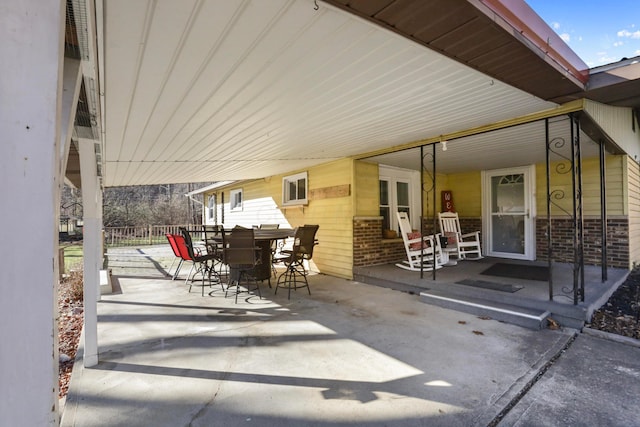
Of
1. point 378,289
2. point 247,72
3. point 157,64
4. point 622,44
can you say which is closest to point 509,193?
point 622,44

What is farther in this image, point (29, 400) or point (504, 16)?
point (504, 16)

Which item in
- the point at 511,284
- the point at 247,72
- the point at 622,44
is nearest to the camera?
the point at 247,72

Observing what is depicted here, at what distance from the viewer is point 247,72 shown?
2312 mm

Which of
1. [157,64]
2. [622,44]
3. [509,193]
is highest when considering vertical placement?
[622,44]

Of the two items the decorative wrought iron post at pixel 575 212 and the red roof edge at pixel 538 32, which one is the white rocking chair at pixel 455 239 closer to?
the decorative wrought iron post at pixel 575 212

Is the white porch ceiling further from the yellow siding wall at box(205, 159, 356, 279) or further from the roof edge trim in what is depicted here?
the yellow siding wall at box(205, 159, 356, 279)

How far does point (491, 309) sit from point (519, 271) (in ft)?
7.08

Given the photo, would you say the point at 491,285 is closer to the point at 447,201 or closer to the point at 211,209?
the point at 447,201

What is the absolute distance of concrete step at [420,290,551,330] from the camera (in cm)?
330

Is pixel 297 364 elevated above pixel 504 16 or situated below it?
below

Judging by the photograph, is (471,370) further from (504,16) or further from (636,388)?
(504,16)

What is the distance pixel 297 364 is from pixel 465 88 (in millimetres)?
2813

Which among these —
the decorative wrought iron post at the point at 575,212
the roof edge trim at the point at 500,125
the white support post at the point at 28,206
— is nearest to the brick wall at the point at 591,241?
the decorative wrought iron post at the point at 575,212

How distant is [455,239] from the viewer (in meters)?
6.66
